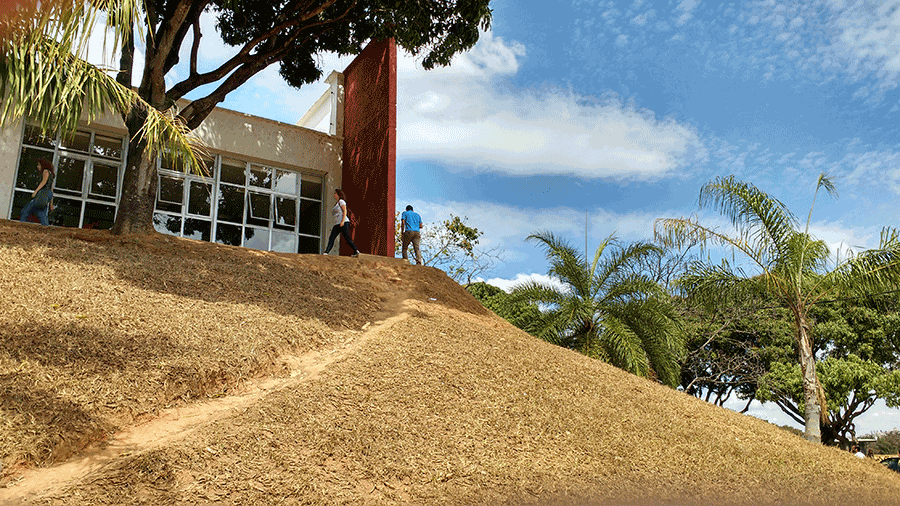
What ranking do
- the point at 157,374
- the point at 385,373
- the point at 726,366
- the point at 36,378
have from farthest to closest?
the point at 726,366
the point at 385,373
the point at 157,374
the point at 36,378

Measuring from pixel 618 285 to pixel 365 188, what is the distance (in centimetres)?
711

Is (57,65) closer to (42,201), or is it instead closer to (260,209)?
(42,201)

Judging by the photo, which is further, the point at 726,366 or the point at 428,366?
the point at 726,366

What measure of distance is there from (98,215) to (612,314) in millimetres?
12855

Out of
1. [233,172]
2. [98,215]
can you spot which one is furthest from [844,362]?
[98,215]

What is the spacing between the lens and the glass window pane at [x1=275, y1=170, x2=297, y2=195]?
57.0 feet

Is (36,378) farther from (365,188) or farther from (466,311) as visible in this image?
(365,188)

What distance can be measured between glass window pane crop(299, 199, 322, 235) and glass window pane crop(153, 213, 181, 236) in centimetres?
328

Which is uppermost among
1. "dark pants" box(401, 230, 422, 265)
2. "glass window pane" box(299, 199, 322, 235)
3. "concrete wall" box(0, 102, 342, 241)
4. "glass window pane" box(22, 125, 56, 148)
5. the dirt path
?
"concrete wall" box(0, 102, 342, 241)

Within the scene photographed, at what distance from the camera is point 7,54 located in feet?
22.2

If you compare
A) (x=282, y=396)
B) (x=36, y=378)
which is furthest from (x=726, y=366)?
(x=36, y=378)

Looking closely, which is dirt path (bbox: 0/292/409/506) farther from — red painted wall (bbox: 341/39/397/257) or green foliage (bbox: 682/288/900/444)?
green foliage (bbox: 682/288/900/444)

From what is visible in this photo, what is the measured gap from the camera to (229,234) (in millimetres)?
16641

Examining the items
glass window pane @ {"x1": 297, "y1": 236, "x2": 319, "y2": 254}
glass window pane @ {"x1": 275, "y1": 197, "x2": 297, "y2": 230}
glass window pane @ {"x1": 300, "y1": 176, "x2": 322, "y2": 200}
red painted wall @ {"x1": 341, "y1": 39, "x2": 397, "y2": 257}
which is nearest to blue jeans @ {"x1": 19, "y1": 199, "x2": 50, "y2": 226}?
glass window pane @ {"x1": 275, "y1": 197, "x2": 297, "y2": 230}
